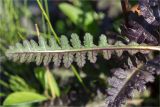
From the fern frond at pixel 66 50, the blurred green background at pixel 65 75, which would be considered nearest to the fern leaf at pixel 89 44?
the fern frond at pixel 66 50

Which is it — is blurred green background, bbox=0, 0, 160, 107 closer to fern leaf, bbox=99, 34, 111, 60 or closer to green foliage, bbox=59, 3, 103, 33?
green foliage, bbox=59, 3, 103, 33

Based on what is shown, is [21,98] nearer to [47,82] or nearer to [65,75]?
[47,82]

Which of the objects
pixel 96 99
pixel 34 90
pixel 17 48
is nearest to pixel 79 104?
pixel 96 99

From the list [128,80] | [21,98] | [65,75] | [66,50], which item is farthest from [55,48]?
[65,75]

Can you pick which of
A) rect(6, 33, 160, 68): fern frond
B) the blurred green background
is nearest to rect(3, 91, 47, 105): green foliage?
the blurred green background

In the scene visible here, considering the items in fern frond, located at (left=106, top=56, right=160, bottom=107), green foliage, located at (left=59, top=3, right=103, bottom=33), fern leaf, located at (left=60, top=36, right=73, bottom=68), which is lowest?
fern frond, located at (left=106, top=56, right=160, bottom=107)

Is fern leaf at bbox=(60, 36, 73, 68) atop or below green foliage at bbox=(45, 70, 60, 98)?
atop

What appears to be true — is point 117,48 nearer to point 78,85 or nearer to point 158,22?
point 158,22
